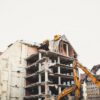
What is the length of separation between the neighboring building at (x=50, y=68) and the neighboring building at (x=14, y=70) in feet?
4.80

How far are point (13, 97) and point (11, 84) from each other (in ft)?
9.79

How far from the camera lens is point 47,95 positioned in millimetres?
43656

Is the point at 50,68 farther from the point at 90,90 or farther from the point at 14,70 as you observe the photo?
the point at 90,90

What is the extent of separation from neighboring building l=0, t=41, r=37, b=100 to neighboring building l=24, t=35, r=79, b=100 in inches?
57.6

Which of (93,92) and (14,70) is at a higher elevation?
(14,70)

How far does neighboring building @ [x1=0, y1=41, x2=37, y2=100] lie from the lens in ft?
160

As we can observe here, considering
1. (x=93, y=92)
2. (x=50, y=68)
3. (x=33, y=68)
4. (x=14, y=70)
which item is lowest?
(x=93, y=92)

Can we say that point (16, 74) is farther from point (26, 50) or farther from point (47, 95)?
point (47, 95)

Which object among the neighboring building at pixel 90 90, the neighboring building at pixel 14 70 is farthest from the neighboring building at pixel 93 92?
the neighboring building at pixel 14 70

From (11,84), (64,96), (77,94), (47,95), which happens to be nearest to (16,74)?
(11,84)

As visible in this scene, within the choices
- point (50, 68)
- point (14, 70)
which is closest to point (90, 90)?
point (50, 68)

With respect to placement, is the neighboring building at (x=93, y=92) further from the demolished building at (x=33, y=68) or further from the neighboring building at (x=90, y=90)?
the demolished building at (x=33, y=68)

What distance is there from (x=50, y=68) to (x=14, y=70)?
869 centimetres

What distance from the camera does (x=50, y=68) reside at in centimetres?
4997
